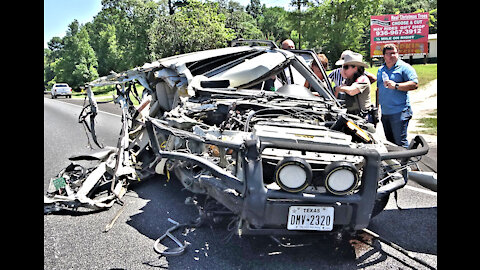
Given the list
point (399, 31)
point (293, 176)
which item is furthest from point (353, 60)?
point (399, 31)

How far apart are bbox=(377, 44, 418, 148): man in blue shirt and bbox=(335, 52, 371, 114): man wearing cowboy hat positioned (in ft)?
1.29

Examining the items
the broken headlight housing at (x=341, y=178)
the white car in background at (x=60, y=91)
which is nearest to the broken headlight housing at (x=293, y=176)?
the broken headlight housing at (x=341, y=178)

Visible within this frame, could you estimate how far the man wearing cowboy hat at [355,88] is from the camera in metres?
4.92

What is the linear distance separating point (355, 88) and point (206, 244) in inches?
113

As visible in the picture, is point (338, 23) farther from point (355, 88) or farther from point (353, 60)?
point (355, 88)

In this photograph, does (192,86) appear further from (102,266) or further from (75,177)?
(102,266)

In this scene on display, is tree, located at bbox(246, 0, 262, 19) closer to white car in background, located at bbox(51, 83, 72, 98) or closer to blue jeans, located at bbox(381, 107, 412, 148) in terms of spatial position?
white car in background, located at bbox(51, 83, 72, 98)

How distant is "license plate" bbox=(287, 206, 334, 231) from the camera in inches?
108

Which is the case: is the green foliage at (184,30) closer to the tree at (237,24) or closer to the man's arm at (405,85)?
the tree at (237,24)

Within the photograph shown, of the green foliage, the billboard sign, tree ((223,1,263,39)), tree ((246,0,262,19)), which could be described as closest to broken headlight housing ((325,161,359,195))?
the green foliage

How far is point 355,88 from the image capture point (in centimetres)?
490

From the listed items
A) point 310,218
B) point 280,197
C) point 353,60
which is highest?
point 353,60
